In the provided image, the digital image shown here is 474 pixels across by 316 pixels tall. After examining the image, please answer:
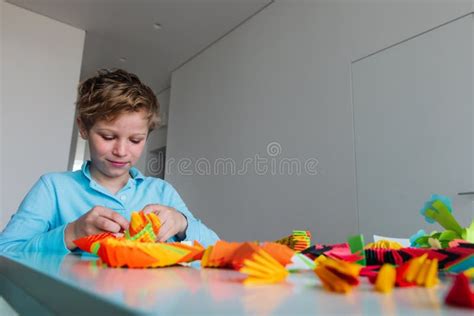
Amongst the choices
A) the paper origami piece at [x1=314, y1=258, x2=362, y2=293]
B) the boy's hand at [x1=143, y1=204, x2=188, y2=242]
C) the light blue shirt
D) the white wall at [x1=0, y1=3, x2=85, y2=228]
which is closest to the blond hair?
the light blue shirt

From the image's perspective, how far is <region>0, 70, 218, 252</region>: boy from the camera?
698 mm

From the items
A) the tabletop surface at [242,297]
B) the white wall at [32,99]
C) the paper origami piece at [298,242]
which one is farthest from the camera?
the white wall at [32,99]

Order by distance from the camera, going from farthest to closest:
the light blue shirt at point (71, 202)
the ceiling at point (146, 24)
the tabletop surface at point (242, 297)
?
the ceiling at point (146, 24)
the light blue shirt at point (71, 202)
the tabletop surface at point (242, 297)

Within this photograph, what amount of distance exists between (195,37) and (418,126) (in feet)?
6.80

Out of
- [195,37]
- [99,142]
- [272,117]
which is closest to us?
[99,142]

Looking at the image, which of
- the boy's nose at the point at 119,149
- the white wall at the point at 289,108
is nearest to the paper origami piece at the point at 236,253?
the boy's nose at the point at 119,149

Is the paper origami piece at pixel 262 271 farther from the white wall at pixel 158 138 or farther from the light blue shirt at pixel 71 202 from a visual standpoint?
the white wall at pixel 158 138

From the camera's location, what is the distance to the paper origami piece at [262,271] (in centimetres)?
21

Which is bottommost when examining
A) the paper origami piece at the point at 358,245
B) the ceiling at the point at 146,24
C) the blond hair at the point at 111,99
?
the paper origami piece at the point at 358,245

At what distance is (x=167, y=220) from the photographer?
1.87 ft

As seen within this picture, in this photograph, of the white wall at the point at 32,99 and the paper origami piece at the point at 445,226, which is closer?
the paper origami piece at the point at 445,226

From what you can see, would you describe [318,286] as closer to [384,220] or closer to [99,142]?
[99,142]

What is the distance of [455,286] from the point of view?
17 centimetres

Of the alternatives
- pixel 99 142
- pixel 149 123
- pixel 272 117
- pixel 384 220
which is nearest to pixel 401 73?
pixel 384 220
